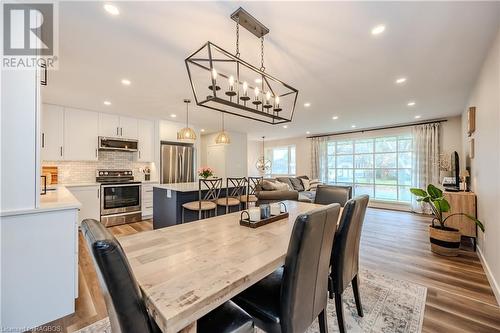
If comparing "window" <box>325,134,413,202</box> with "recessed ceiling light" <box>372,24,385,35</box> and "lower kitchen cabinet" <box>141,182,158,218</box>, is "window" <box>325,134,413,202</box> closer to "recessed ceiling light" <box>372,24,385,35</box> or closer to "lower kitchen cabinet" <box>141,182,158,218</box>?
"recessed ceiling light" <box>372,24,385,35</box>

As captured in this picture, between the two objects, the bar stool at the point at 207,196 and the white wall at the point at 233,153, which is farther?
the white wall at the point at 233,153

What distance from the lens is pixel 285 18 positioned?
1794mm

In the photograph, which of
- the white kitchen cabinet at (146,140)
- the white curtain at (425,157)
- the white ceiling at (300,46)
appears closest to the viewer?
the white ceiling at (300,46)

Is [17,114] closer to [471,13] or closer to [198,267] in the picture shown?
[198,267]

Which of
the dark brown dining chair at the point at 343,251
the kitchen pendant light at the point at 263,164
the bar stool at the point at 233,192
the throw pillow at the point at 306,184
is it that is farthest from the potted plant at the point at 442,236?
the kitchen pendant light at the point at 263,164

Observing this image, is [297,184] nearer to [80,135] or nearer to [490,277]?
[490,277]

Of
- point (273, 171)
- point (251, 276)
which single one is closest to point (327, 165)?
point (273, 171)

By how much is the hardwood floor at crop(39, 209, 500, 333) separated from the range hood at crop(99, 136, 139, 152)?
1.93 m

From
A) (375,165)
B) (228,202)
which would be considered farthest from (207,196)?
(375,165)

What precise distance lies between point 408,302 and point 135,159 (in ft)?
19.0

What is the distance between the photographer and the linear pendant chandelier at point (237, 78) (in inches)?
69.1

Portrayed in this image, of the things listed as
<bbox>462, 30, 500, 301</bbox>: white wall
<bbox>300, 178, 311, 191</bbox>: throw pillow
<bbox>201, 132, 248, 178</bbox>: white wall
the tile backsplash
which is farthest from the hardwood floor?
<bbox>201, 132, 248, 178</bbox>: white wall

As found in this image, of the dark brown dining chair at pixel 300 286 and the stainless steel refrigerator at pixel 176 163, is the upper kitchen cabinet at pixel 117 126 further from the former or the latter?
the dark brown dining chair at pixel 300 286

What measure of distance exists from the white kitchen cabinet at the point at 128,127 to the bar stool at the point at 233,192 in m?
2.81
